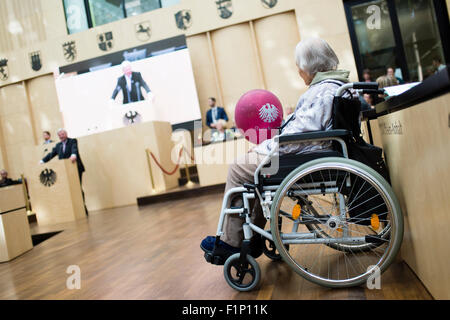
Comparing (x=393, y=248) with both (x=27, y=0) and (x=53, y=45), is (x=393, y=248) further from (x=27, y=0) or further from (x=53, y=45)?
(x=27, y=0)

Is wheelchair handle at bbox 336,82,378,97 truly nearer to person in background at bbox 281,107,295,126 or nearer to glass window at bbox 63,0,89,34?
person in background at bbox 281,107,295,126

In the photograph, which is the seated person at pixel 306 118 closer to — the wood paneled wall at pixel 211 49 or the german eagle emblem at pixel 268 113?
the german eagle emblem at pixel 268 113

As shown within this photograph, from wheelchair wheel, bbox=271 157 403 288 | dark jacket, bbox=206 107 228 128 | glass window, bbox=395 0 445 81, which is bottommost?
wheelchair wheel, bbox=271 157 403 288

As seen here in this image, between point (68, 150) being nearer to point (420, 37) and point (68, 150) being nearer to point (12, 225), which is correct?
point (12, 225)

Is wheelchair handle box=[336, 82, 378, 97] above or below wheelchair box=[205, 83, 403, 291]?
above

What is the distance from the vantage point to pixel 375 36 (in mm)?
8219

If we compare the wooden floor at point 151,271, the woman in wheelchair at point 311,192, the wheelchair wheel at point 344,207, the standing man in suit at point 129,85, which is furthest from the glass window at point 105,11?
the wheelchair wheel at point 344,207

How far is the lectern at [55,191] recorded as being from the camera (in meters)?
6.34

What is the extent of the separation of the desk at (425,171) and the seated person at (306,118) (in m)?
0.27

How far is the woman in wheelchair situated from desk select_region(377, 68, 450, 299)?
3.9 inches

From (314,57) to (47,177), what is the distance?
5812 mm

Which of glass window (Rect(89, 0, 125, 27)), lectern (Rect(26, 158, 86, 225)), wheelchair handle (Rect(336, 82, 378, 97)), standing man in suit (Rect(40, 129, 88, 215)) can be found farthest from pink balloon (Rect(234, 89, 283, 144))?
glass window (Rect(89, 0, 125, 27))

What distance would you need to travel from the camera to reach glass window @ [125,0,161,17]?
947 cm

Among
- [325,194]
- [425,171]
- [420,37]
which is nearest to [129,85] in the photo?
[420,37]
